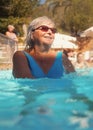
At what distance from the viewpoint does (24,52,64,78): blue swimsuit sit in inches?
178

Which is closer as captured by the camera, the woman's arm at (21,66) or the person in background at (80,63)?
the woman's arm at (21,66)

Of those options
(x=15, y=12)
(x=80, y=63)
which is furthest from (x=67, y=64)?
(x=15, y=12)

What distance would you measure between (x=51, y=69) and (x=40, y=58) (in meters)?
0.20

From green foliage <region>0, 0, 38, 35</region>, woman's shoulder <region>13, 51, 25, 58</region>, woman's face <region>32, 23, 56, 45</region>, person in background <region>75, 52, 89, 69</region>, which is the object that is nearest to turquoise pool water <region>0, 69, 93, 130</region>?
woman's shoulder <region>13, 51, 25, 58</region>

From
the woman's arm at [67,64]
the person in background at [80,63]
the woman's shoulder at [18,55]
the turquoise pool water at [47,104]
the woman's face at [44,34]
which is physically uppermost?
the woman's face at [44,34]

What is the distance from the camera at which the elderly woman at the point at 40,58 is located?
4.51 m

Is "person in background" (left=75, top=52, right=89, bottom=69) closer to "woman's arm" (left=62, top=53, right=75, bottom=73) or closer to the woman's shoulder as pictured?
"woman's arm" (left=62, top=53, right=75, bottom=73)

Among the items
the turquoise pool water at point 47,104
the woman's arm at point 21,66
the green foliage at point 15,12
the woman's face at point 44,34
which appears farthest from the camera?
the green foliage at point 15,12

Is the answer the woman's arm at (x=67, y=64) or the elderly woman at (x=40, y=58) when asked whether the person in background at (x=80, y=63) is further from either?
the elderly woman at (x=40, y=58)

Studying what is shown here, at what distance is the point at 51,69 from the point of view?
15.2ft

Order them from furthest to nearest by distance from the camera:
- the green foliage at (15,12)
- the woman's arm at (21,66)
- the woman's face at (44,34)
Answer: the green foliage at (15,12) < the woman's face at (44,34) < the woman's arm at (21,66)

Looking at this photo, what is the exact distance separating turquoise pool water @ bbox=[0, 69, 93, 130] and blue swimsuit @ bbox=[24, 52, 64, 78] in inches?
2.9

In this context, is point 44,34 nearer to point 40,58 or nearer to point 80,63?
point 40,58

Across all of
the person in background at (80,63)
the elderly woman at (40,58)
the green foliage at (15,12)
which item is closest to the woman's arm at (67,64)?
the elderly woman at (40,58)
